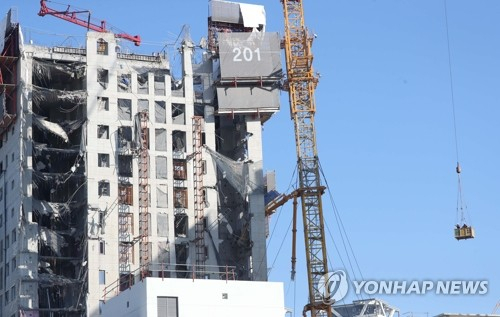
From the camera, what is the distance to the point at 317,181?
7441 inches

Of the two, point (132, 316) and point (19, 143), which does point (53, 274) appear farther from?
point (132, 316)

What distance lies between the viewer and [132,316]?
511 feet

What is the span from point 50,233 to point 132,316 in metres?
45.4

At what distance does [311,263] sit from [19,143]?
50409 millimetres

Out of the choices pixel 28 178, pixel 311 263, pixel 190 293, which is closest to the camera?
pixel 190 293

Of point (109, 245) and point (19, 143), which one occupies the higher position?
point (19, 143)

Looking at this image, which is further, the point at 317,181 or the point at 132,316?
the point at 317,181

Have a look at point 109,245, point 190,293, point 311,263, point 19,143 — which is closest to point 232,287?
point 190,293

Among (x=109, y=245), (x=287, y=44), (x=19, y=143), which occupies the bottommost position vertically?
(x=109, y=245)

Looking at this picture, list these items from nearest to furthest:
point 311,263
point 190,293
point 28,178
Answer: point 190,293 < point 311,263 < point 28,178

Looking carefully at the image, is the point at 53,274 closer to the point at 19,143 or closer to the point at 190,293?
the point at 19,143

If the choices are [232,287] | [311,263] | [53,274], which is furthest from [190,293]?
[53,274]

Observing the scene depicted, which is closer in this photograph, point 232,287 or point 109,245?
point 232,287

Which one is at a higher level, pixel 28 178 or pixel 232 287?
pixel 28 178
